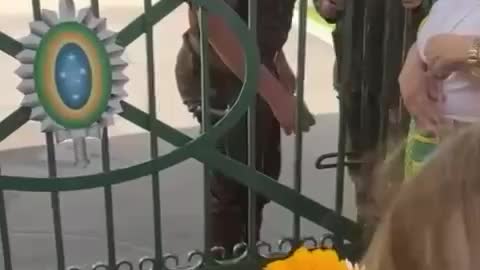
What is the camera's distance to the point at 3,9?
6.30ft

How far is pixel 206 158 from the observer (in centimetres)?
136

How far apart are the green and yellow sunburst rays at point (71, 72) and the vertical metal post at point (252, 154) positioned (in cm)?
19

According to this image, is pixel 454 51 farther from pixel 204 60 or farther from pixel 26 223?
pixel 26 223

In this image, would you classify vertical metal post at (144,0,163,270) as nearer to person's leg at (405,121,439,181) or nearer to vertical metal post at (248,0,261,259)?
vertical metal post at (248,0,261,259)

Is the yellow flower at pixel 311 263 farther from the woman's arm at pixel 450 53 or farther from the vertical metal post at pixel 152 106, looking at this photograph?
the woman's arm at pixel 450 53

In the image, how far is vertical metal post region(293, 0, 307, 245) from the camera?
1.35 m

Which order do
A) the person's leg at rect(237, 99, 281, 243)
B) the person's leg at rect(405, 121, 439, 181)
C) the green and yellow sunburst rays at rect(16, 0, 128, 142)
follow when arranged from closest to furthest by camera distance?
1. the green and yellow sunburst rays at rect(16, 0, 128, 142)
2. the person's leg at rect(405, 121, 439, 181)
3. the person's leg at rect(237, 99, 281, 243)

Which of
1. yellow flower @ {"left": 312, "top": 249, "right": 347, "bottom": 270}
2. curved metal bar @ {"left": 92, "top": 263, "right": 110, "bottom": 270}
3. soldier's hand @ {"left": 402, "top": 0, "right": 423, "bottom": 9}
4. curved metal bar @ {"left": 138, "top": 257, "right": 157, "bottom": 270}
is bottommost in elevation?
curved metal bar @ {"left": 138, "top": 257, "right": 157, "bottom": 270}

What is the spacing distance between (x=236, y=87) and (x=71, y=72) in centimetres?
27

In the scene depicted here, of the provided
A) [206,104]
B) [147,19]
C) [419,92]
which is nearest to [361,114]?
[419,92]

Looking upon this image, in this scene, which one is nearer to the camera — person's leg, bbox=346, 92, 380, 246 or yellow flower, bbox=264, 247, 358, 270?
yellow flower, bbox=264, 247, 358, 270

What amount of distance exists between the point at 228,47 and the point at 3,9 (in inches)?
29.9

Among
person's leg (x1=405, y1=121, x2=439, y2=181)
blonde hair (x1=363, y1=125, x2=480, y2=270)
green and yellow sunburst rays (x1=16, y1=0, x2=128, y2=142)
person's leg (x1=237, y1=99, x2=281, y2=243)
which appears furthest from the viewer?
person's leg (x1=237, y1=99, x2=281, y2=243)

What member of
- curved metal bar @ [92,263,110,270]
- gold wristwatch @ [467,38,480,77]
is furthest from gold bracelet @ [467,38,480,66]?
curved metal bar @ [92,263,110,270]
